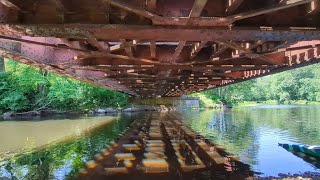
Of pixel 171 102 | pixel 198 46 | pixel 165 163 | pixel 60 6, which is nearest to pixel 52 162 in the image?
pixel 165 163

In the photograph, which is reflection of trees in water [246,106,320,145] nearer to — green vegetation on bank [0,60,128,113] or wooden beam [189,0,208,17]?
wooden beam [189,0,208,17]

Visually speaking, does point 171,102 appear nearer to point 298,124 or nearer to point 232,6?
point 298,124

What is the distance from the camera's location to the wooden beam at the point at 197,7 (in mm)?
4480

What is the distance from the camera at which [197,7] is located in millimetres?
4684

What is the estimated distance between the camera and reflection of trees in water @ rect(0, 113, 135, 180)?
33.6 feet

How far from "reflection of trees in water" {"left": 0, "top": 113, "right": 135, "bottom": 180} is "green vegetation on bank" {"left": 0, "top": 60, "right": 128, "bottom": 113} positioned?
20.2m

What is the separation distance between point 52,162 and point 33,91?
27.8 meters

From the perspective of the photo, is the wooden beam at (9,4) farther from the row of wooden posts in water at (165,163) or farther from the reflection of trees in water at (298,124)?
the reflection of trees in water at (298,124)

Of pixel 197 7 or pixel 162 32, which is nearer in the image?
pixel 197 7

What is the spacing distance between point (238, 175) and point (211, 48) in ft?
12.0

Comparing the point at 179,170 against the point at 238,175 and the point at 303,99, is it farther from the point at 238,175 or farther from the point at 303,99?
the point at 303,99

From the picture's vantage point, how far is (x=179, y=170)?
1043cm

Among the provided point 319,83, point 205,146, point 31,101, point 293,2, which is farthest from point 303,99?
point 293,2

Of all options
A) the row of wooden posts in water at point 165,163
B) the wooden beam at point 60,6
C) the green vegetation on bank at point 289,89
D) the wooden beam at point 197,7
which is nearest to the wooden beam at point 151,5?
the wooden beam at point 197,7
